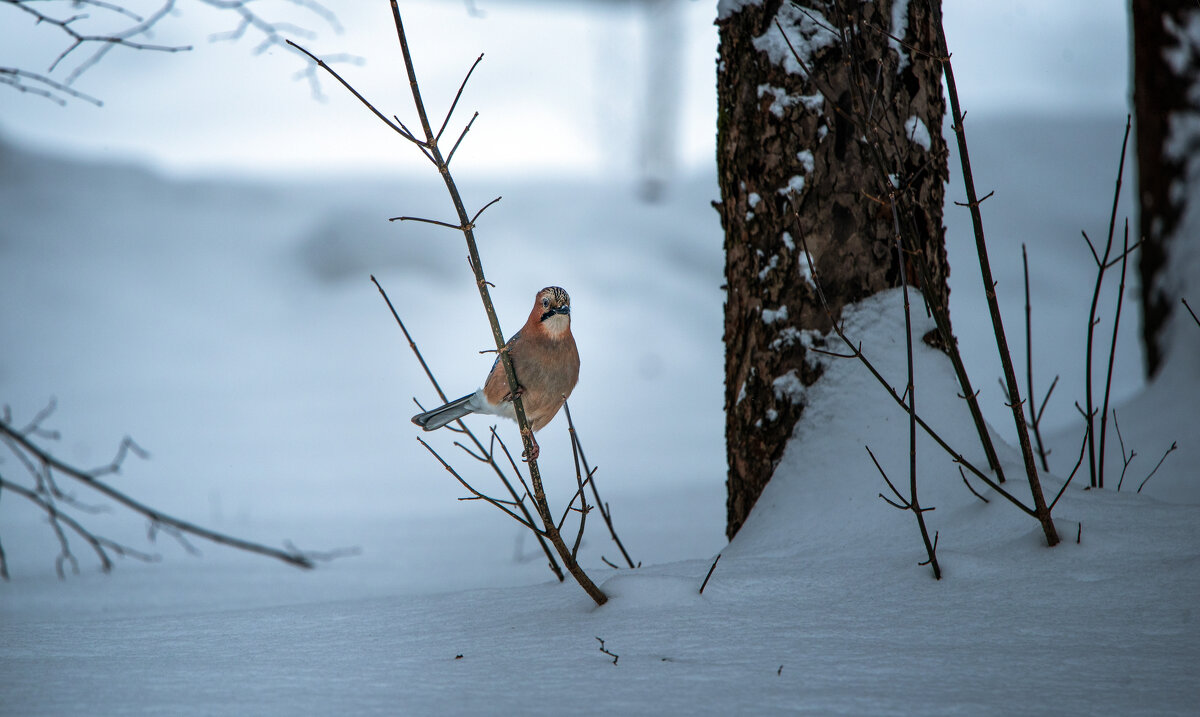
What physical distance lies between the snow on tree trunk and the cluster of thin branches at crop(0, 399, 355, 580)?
4174 mm

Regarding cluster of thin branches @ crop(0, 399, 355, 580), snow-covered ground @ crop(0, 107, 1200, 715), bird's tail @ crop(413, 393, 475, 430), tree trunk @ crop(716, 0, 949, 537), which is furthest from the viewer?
tree trunk @ crop(716, 0, 949, 537)

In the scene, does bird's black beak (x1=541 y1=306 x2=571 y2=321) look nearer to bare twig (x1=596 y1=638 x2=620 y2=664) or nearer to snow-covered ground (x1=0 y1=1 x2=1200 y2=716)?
snow-covered ground (x1=0 y1=1 x2=1200 y2=716)

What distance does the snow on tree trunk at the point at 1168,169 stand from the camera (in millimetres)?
4199

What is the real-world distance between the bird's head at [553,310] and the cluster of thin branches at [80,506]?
732 millimetres

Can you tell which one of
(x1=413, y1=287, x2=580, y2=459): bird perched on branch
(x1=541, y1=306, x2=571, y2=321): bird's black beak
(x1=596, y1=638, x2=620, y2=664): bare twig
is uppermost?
(x1=541, y1=306, x2=571, y2=321): bird's black beak

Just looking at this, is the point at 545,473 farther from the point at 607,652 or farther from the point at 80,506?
the point at 607,652

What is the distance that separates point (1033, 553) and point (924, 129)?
1283 mm

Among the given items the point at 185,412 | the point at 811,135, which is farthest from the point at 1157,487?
the point at 185,412

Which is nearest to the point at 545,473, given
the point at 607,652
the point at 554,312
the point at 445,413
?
the point at 445,413

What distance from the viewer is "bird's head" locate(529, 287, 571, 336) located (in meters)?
1.98

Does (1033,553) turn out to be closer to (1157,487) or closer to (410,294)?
(1157,487)

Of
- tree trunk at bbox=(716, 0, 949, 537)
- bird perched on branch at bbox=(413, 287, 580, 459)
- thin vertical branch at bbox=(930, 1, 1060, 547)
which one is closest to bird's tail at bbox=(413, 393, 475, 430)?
bird perched on branch at bbox=(413, 287, 580, 459)

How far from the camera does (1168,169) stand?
14.3 feet

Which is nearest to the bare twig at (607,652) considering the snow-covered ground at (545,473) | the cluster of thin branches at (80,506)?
the snow-covered ground at (545,473)
